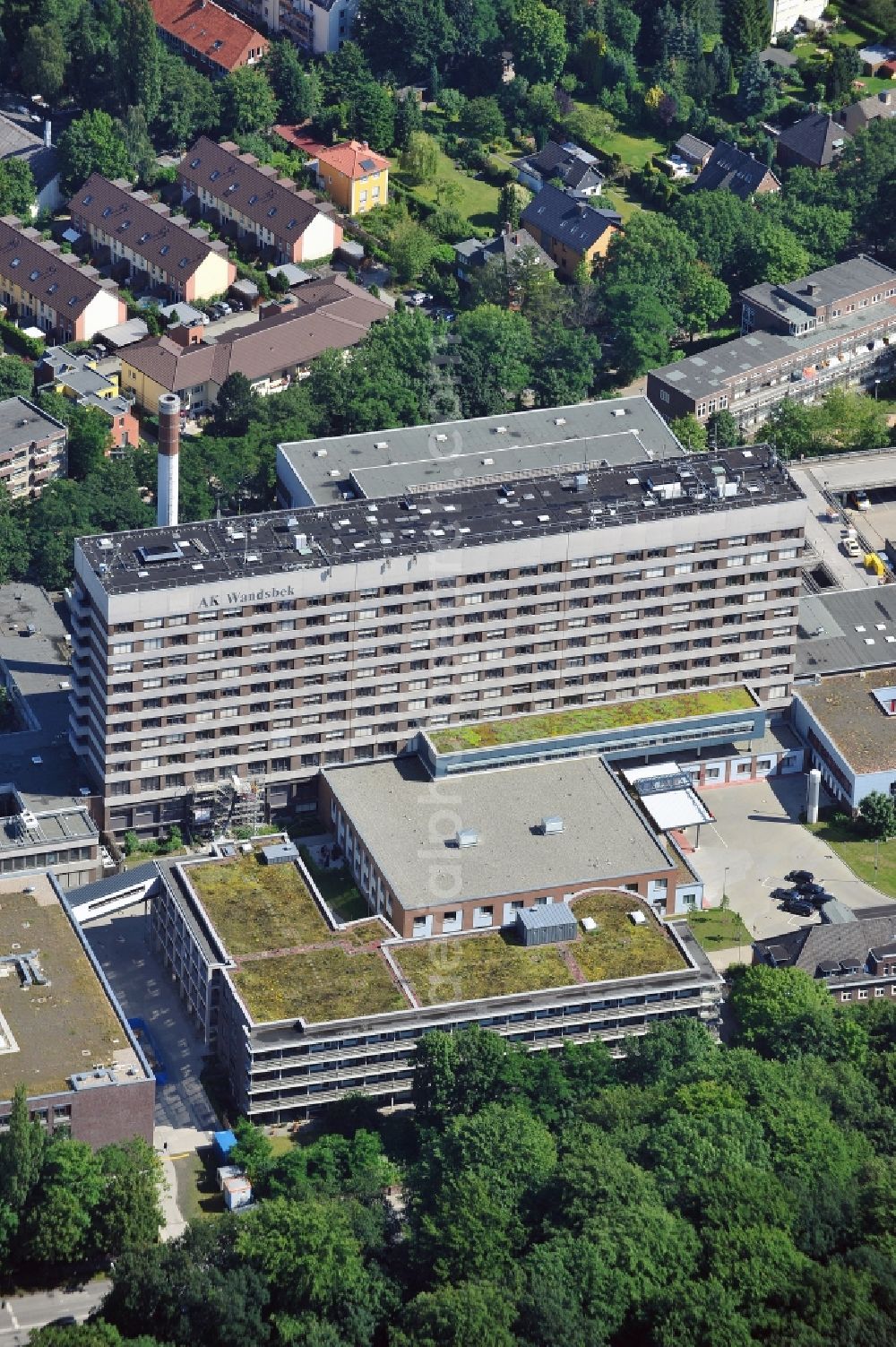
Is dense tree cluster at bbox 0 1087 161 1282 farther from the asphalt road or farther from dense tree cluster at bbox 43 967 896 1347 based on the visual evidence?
dense tree cluster at bbox 43 967 896 1347

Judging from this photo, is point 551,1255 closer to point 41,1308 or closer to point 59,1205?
point 59,1205

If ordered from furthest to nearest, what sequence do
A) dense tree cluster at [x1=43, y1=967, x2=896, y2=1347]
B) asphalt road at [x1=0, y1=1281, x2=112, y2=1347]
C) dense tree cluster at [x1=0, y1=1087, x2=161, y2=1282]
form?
dense tree cluster at [x1=0, y1=1087, x2=161, y2=1282]
asphalt road at [x1=0, y1=1281, x2=112, y2=1347]
dense tree cluster at [x1=43, y1=967, x2=896, y2=1347]

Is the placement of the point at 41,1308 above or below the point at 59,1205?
below

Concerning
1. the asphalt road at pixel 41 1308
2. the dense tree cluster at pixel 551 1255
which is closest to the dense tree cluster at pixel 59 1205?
the asphalt road at pixel 41 1308

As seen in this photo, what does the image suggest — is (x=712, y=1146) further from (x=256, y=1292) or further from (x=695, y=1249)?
(x=256, y=1292)

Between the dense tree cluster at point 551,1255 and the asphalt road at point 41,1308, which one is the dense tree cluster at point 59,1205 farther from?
the dense tree cluster at point 551,1255

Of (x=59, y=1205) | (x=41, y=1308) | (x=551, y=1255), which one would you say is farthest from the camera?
(x=41, y=1308)

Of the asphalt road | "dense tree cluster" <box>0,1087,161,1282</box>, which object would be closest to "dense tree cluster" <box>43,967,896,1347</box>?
"dense tree cluster" <box>0,1087,161,1282</box>

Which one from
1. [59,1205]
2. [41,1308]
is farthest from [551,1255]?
[41,1308]
